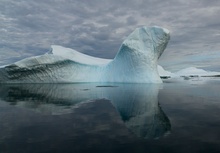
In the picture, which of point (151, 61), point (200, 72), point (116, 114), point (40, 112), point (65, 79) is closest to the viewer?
point (116, 114)

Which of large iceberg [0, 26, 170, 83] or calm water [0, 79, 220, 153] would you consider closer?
calm water [0, 79, 220, 153]

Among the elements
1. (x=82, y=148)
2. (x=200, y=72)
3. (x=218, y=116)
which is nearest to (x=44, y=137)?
(x=82, y=148)

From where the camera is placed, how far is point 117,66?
3003cm

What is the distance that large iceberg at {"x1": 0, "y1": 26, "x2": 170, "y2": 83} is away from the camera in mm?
27797

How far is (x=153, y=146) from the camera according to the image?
13.1ft

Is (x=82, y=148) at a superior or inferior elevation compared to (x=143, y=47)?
inferior

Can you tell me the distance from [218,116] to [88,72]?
27560 mm

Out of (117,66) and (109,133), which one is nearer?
(109,133)

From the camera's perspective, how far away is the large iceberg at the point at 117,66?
2780cm

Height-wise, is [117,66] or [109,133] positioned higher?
[117,66]

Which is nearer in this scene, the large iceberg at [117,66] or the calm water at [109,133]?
the calm water at [109,133]

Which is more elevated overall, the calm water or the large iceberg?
the large iceberg

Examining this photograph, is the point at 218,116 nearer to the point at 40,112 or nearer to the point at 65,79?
the point at 40,112

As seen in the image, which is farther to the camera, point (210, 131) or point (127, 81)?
point (127, 81)
